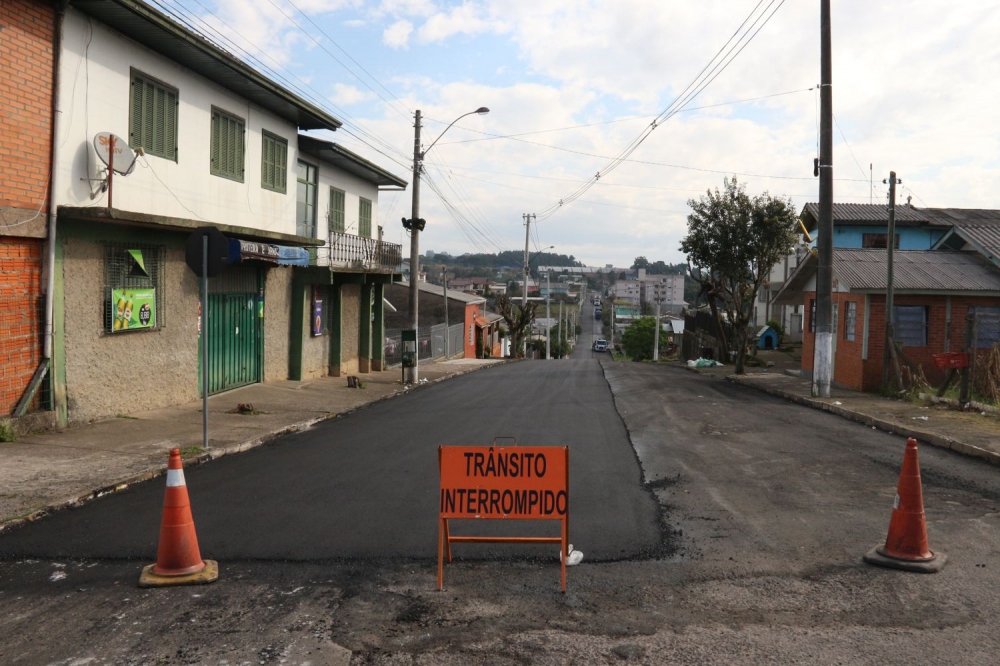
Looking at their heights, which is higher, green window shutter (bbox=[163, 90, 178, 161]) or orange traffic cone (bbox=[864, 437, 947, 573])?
green window shutter (bbox=[163, 90, 178, 161])

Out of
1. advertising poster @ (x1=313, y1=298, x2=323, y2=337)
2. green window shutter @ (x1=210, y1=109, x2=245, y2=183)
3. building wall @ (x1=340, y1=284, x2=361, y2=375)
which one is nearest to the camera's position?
green window shutter @ (x1=210, y1=109, x2=245, y2=183)

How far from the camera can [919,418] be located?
Answer: 14.4 metres

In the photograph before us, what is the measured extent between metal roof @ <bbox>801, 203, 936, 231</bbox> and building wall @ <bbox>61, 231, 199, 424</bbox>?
103ft

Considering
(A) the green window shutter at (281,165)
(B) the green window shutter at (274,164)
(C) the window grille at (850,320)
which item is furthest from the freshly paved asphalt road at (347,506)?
(C) the window grille at (850,320)

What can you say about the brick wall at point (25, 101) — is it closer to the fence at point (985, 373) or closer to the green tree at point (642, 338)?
the fence at point (985, 373)

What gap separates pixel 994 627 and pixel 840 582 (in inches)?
40.5

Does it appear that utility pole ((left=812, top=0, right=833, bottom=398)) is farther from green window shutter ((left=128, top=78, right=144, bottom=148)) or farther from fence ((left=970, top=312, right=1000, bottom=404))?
green window shutter ((left=128, top=78, right=144, bottom=148))

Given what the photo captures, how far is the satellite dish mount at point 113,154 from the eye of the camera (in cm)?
1224

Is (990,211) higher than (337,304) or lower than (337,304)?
higher

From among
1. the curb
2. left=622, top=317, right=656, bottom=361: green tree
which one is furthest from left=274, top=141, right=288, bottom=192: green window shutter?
left=622, top=317, right=656, bottom=361: green tree

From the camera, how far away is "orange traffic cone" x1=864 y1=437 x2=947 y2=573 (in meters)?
6.21

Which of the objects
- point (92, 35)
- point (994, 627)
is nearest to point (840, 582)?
point (994, 627)

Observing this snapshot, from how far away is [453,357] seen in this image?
47.1 meters

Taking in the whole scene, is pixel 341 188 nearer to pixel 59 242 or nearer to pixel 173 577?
pixel 59 242
